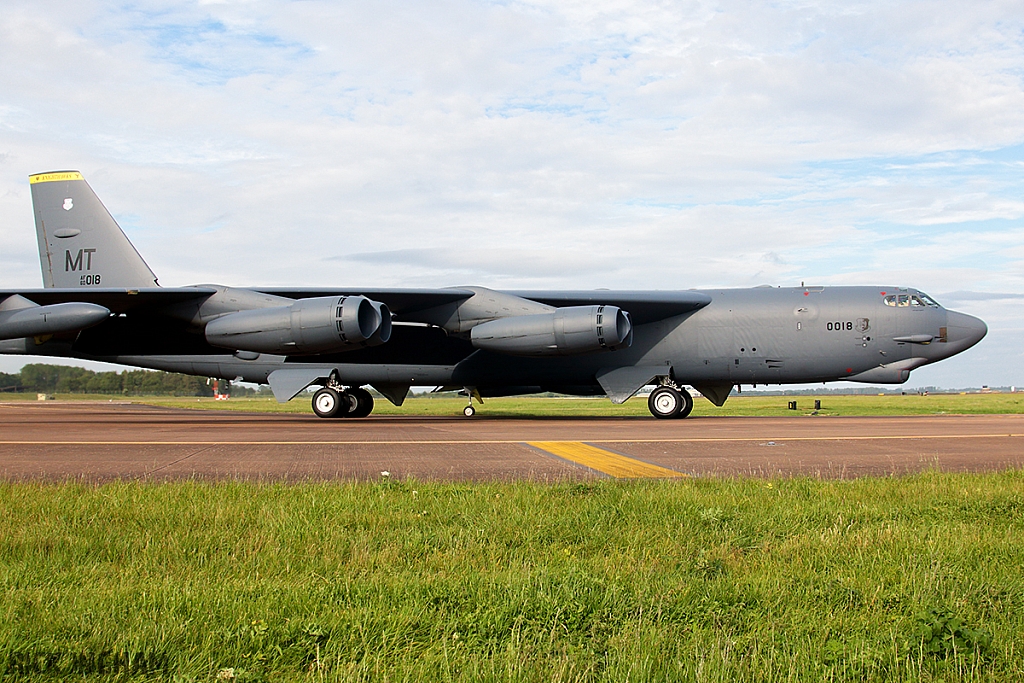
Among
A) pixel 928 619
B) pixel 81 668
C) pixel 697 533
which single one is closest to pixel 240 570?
pixel 81 668

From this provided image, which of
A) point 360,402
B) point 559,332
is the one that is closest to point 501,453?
point 559,332

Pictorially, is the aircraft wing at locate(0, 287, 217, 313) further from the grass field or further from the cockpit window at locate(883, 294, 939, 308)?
the cockpit window at locate(883, 294, 939, 308)

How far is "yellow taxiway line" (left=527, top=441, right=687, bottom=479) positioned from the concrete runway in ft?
0.04

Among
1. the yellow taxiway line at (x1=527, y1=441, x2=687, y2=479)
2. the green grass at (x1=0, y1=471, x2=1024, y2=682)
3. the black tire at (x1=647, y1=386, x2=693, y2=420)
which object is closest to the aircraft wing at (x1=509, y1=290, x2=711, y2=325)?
the black tire at (x1=647, y1=386, x2=693, y2=420)

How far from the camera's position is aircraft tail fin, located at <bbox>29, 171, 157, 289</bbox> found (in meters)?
23.3

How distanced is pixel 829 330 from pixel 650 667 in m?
17.8

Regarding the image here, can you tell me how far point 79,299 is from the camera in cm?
1961

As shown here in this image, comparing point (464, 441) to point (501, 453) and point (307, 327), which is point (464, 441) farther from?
point (307, 327)

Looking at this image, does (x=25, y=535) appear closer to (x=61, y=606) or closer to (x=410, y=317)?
(x=61, y=606)

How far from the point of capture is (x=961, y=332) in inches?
749

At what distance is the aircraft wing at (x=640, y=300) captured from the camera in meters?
19.8

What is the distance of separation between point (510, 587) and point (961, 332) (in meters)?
18.6

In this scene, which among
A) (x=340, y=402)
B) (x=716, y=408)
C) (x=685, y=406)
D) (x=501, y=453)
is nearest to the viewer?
(x=501, y=453)

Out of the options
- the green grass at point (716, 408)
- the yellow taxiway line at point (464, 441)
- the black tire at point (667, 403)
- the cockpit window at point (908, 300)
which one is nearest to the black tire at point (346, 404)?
the green grass at point (716, 408)
